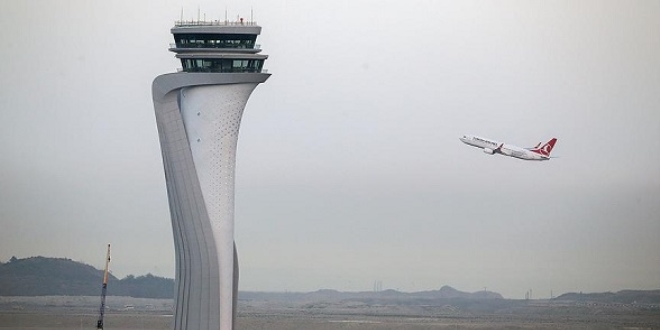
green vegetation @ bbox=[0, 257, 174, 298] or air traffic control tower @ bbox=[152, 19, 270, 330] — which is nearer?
air traffic control tower @ bbox=[152, 19, 270, 330]

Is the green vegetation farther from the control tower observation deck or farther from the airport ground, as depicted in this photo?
the control tower observation deck

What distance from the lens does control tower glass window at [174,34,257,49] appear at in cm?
8262

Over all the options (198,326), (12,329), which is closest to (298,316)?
(12,329)

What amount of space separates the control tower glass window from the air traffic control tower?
0.16ft

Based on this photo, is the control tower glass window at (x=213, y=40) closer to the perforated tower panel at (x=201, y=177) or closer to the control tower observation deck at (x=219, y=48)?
the control tower observation deck at (x=219, y=48)

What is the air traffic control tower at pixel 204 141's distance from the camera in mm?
82625

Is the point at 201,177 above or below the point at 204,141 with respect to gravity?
below

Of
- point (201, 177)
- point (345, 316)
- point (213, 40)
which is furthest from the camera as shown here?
point (345, 316)

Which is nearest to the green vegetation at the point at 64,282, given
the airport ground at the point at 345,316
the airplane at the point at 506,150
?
the airport ground at the point at 345,316

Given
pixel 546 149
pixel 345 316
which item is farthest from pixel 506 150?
pixel 345 316

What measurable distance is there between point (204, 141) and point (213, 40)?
Answer: 4914mm

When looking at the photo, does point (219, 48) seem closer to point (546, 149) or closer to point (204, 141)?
point (204, 141)

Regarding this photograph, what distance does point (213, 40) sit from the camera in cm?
8275

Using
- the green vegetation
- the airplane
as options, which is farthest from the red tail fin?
the green vegetation
